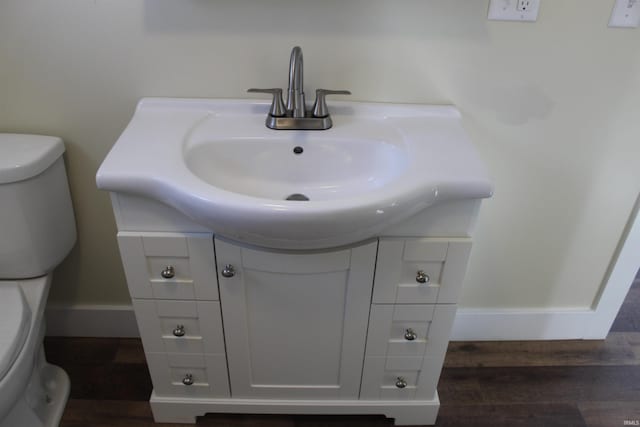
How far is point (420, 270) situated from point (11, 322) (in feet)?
3.06

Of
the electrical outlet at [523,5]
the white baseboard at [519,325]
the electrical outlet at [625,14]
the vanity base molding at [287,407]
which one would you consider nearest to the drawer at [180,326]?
the vanity base molding at [287,407]

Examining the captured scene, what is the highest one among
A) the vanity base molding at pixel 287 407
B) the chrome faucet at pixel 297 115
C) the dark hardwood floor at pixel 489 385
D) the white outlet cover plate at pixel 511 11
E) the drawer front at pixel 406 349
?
the white outlet cover plate at pixel 511 11

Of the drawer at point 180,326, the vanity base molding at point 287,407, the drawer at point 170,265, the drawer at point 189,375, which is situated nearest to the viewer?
the drawer at point 170,265

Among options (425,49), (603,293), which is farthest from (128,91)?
(603,293)

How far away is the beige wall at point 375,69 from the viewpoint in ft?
3.63

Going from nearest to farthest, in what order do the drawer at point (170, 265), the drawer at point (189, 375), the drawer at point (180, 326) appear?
the drawer at point (170, 265), the drawer at point (180, 326), the drawer at point (189, 375)

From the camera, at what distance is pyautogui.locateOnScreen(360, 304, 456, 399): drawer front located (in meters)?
1.14

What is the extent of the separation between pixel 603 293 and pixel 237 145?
1.27 m

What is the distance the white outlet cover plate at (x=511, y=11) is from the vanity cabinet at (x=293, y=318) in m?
0.47

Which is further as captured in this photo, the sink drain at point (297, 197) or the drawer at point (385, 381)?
the drawer at point (385, 381)

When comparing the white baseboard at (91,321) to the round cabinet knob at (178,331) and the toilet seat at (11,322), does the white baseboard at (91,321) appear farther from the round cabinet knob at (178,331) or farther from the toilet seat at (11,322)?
the round cabinet knob at (178,331)

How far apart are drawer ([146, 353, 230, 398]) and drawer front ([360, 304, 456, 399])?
379 mm

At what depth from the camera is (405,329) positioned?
3.86 ft

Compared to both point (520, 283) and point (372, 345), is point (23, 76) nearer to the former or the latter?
point (372, 345)
